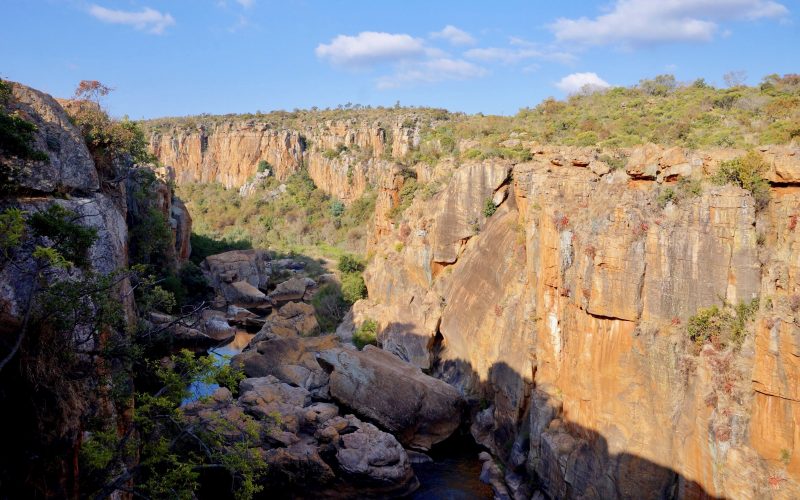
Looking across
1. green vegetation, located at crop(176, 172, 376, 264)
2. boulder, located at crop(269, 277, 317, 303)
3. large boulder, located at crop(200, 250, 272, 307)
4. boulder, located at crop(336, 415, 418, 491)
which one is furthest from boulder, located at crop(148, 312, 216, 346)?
green vegetation, located at crop(176, 172, 376, 264)

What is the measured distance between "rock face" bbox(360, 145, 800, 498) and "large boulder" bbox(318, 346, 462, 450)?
76 centimetres

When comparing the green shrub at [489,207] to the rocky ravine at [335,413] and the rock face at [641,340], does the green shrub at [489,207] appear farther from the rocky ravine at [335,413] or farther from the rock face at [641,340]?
the rocky ravine at [335,413]

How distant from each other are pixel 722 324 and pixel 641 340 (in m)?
2.09

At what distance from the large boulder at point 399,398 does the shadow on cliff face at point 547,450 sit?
134cm

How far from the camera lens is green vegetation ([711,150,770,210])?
43.9ft

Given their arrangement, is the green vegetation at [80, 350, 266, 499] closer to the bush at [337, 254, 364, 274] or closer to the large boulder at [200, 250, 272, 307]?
the bush at [337, 254, 364, 274]

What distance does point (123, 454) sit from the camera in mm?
11383

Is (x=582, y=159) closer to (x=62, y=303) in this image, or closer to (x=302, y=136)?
(x=62, y=303)

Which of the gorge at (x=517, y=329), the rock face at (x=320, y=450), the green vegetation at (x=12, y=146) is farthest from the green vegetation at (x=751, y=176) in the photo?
the green vegetation at (x=12, y=146)

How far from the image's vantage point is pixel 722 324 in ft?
42.9

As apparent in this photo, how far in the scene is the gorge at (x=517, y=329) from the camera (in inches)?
460

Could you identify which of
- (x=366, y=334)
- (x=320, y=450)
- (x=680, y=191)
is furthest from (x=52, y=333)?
(x=366, y=334)

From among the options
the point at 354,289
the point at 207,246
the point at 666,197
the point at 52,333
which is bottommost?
the point at 354,289

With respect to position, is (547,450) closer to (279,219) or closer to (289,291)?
(289,291)
